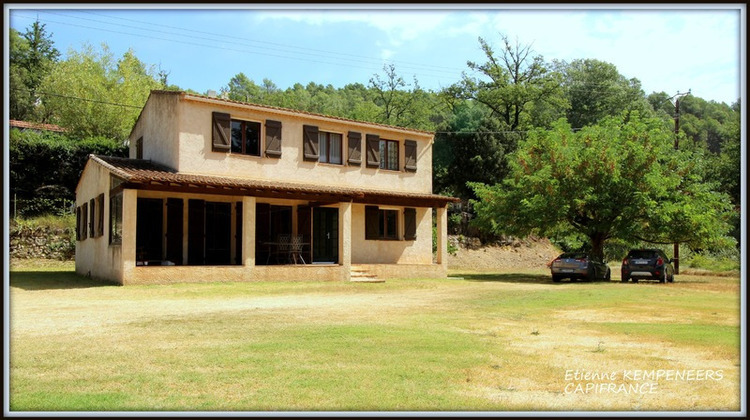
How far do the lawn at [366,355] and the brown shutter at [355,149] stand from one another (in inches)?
469

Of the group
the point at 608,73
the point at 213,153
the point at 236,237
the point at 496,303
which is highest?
the point at 608,73

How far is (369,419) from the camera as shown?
475 centimetres

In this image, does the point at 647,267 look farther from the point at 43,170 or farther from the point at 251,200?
the point at 43,170

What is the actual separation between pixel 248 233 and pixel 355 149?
7.16m

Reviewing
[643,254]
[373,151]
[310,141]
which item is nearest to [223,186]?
[310,141]

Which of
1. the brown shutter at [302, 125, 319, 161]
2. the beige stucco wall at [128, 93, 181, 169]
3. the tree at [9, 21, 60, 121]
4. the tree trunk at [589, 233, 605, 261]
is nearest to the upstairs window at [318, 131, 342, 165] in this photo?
the brown shutter at [302, 125, 319, 161]

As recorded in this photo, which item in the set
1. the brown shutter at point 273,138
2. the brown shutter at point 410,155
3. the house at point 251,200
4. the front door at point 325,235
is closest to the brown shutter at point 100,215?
the house at point 251,200

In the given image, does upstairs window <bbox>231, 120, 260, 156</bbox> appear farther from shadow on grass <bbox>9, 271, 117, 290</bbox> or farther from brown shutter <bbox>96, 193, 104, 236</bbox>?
shadow on grass <bbox>9, 271, 117, 290</bbox>

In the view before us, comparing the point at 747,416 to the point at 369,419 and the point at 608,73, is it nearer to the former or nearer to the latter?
the point at 369,419

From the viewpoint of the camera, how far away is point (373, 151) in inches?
1084

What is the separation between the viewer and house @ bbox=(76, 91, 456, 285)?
20953mm

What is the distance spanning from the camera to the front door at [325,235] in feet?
85.3

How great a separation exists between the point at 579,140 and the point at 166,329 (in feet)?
73.3

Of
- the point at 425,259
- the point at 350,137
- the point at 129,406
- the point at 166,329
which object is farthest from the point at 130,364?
the point at 425,259
